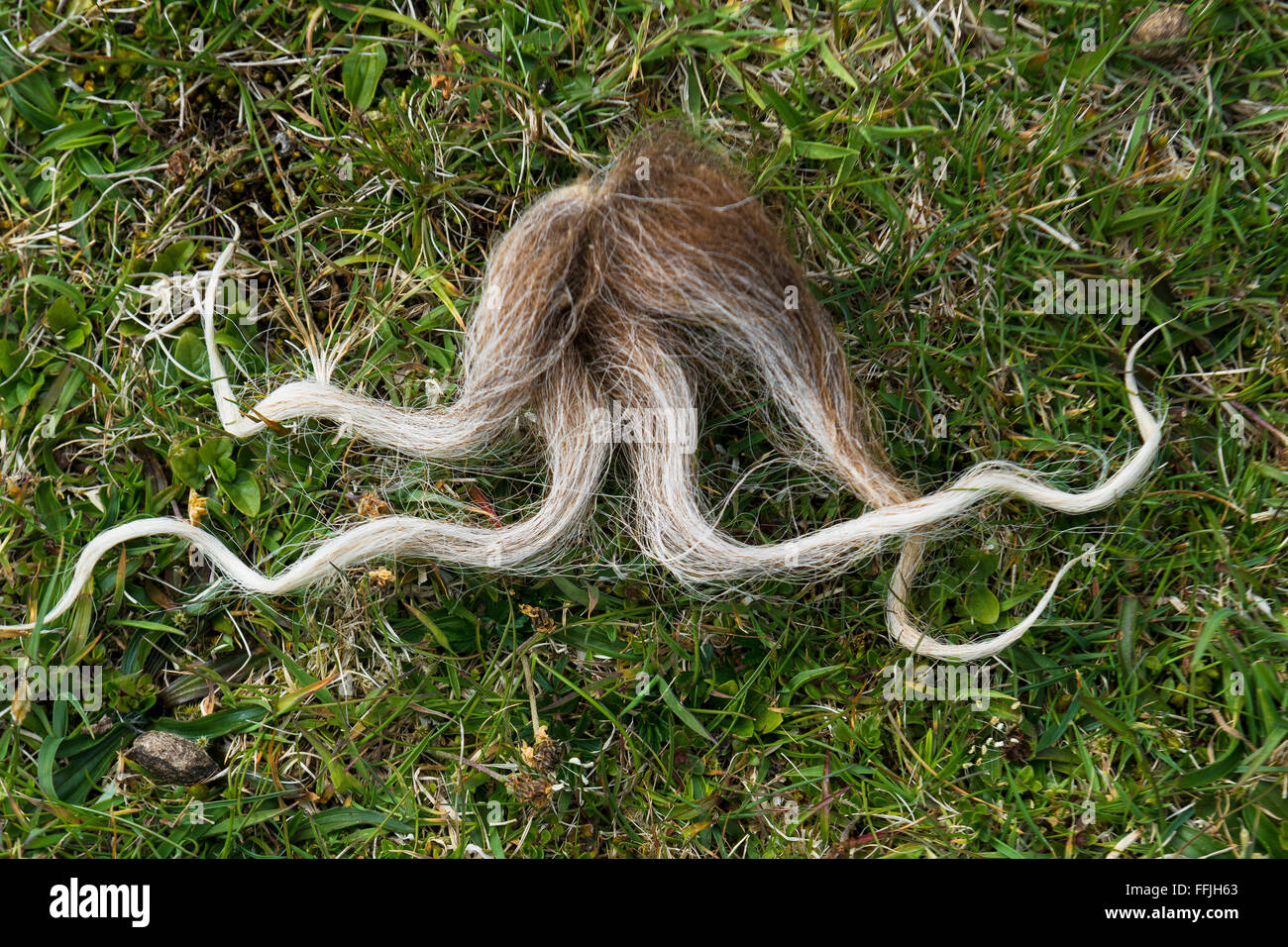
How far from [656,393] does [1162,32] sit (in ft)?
5.13

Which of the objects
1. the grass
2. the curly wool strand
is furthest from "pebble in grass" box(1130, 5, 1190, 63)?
the curly wool strand

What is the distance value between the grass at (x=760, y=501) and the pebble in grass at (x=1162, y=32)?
49 millimetres

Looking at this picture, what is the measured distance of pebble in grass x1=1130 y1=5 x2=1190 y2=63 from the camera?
190cm

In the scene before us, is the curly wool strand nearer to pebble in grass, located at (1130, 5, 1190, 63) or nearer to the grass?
the grass

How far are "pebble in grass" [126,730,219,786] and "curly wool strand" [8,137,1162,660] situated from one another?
454 millimetres

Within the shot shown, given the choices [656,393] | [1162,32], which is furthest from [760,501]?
[1162,32]

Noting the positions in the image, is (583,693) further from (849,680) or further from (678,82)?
(678,82)

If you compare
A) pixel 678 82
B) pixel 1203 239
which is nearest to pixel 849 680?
pixel 1203 239

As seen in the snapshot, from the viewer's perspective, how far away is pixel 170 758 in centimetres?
192

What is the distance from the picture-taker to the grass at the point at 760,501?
74.2 inches

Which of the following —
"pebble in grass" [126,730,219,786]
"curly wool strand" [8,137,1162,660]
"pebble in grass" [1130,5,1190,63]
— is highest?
A: "pebble in grass" [1130,5,1190,63]

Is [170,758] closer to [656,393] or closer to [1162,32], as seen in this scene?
[656,393]

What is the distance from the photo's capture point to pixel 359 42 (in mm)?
1974

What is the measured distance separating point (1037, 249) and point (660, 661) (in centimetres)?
140
